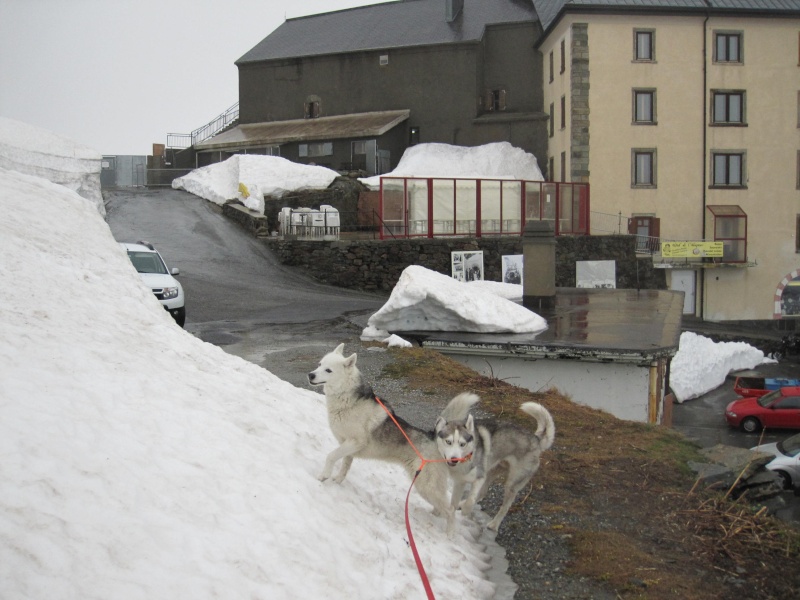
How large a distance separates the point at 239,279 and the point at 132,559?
962 inches

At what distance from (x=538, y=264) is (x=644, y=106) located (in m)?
26.0

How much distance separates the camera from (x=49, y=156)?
18.1 metres

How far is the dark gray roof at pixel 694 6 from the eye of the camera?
41406 millimetres

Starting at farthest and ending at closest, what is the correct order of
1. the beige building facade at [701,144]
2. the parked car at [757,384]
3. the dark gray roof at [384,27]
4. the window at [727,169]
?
1. the dark gray roof at [384,27]
2. the window at [727,169]
3. the beige building facade at [701,144]
4. the parked car at [757,384]

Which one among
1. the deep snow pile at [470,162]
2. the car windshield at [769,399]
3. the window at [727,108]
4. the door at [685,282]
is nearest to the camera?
the car windshield at [769,399]

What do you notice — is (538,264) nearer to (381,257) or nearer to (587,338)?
(587,338)

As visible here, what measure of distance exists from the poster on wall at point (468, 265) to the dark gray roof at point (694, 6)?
1528cm

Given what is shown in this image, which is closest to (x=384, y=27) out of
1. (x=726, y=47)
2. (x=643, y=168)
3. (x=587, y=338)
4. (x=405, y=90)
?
(x=405, y=90)

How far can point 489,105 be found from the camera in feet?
163

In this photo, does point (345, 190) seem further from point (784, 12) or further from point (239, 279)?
point (784, 12)

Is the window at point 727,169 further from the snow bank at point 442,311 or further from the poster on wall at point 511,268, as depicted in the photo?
the snow bank at point 442,311

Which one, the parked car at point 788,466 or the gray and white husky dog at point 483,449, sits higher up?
the gray and white husky dog at point 483,449

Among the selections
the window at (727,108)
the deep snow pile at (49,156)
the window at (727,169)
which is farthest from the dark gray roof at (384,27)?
the deep snow pile at (49,156)

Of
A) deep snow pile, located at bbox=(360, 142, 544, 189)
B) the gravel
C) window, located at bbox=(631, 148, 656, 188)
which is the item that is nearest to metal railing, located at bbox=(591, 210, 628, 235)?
window, located at bbox=(631, 148, 656, 188)
